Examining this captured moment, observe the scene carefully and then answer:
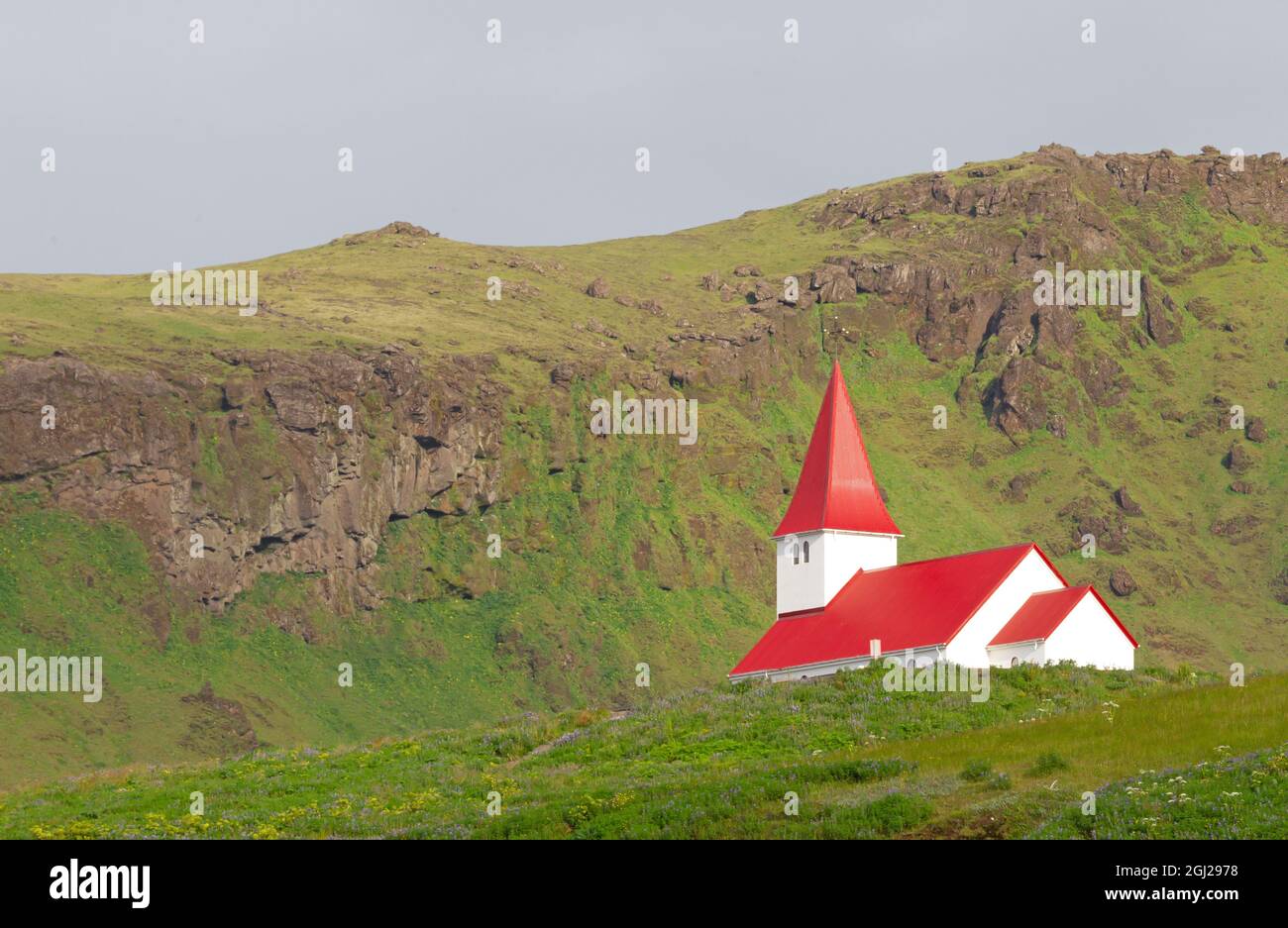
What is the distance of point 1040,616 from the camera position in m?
59.4

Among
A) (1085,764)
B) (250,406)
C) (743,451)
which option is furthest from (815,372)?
(1085,764)

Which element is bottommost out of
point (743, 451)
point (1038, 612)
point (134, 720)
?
point (134, 720)

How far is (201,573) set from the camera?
11744 centimetres

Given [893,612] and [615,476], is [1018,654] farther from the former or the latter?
[615,476]

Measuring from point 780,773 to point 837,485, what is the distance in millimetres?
34091

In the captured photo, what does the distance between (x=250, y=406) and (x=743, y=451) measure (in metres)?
40.9

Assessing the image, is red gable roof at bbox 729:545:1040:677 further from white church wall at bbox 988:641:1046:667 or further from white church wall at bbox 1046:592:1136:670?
white church wall at bbox 1046:592:1136:670

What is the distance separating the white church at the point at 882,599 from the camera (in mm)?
59125

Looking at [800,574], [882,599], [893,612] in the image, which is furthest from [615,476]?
[893,612]

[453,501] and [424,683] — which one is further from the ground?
[453,501]

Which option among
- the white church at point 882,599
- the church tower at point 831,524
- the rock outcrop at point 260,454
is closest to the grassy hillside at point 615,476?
the rock outcrop at point 260,454

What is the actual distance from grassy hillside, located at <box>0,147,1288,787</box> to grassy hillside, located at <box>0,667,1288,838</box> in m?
46.0

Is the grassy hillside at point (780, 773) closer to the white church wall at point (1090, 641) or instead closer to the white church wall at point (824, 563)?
the white church wall at point (1090, 641)

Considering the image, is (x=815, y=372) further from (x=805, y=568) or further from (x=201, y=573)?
(x=805, y=568)
